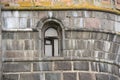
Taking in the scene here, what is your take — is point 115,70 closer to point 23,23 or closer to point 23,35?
point 23,35

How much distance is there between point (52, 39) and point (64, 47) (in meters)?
0.50

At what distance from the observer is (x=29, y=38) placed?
60.9 ft

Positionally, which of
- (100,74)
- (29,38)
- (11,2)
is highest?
(11,2)

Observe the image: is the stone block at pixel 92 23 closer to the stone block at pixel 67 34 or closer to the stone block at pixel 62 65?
the stone block at pixel 67 34

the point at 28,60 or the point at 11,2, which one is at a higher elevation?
the point at 11,2

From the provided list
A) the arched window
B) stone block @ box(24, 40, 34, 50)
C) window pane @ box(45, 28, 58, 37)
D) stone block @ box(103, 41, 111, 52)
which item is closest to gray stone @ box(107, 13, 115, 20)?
stone block @ box(103, 41, 111, 52)

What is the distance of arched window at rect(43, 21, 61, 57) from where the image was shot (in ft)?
61.1

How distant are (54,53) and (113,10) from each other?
2441 millimetres

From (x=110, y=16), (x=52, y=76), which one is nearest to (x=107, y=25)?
(x=110, y=16)

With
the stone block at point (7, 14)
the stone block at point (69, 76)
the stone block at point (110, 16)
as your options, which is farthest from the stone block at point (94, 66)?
the stone block at point (7, 14)

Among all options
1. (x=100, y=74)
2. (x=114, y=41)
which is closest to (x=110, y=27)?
(x=114, y=41)

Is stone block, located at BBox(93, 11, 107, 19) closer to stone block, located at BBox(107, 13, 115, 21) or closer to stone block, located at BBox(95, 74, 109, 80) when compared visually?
stone block, located at BBox(107, 13, 115, 21)

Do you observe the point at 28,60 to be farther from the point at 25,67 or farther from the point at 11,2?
the point at 11,2

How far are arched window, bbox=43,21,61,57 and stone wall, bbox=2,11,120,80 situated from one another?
0.59 feet
